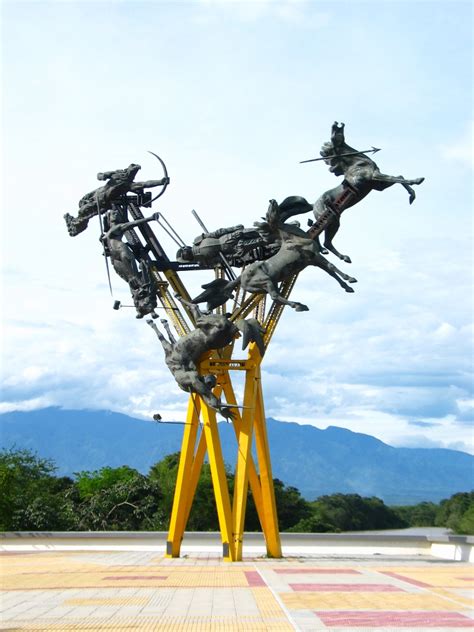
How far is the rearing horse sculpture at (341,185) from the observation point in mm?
21609

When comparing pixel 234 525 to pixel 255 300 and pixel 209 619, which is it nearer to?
pixel 255 300

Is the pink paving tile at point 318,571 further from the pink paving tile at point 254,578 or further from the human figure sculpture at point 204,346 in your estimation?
the human figure sculpture at point 204,346

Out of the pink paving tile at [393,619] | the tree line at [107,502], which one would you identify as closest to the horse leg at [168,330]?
the pink paving tile at [393,619]

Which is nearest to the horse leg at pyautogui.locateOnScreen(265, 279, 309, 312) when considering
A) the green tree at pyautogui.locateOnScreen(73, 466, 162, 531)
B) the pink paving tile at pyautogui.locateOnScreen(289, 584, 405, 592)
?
the pink paving tile at pyautogui.locateOnScreen(289, 584, 405, 592)

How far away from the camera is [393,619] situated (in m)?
12.3

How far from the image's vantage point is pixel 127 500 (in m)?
40.9

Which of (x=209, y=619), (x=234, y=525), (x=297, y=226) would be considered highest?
(x=297, y=226)

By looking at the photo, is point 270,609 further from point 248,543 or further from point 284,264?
point 248,543

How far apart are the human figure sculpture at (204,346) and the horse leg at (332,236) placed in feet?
8.10

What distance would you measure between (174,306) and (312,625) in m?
12.1

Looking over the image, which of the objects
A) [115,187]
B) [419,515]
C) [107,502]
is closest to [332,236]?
[115,187]

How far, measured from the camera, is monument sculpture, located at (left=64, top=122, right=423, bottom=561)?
69.6 feet

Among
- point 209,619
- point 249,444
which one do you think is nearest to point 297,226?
point 249,444

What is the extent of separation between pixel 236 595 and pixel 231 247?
31.2ft
